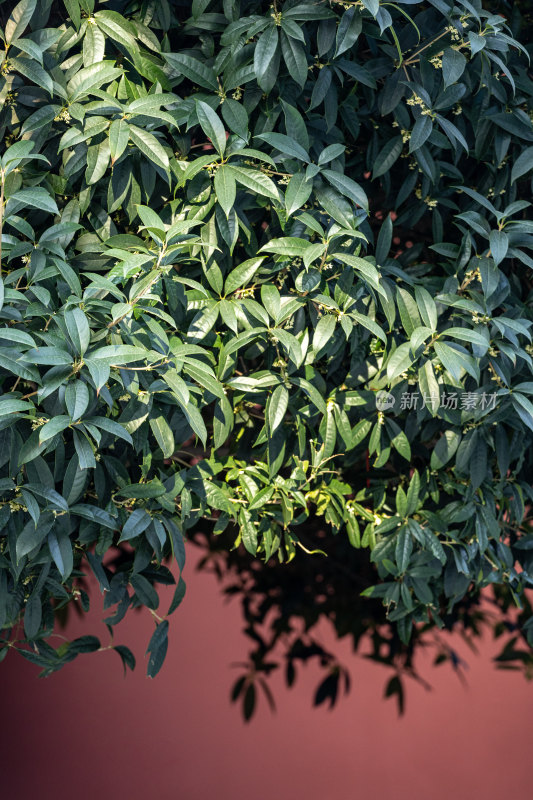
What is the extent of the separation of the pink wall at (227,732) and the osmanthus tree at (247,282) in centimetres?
83

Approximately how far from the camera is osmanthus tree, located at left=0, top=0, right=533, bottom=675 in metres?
1.25

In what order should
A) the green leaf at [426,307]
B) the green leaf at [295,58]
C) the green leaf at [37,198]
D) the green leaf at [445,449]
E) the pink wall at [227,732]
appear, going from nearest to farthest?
the green leaf at [37,198] → the green leaf at [295,58] → the green leaf at [426,307] → the green leaf at [445,449] → the pink wall at [227,732]

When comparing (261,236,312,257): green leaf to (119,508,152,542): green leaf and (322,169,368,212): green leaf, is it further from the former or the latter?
(119,508,152,542): green leaf

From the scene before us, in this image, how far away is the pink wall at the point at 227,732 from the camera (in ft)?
7.68

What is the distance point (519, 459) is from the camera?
1.64 meters

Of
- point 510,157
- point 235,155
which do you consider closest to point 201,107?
point 235,155

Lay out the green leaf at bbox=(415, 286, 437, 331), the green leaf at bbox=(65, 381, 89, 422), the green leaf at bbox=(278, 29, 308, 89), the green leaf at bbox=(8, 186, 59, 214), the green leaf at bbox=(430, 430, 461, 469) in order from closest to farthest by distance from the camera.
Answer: the green leaf at bbox=(65, 381, 89, 422) < the green leaf at bbox=(8, 186, 59, 214) < the green leaf at bbox=(278, 29, 308, 89) < the green leaf at bbox=(415, 286, 437, 331) < the green leaf at bbox=(430, 430, 461, 469)

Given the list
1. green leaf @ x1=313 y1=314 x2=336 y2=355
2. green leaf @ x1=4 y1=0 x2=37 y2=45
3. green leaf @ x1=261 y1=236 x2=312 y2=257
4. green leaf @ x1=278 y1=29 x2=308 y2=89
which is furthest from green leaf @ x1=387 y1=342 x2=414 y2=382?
green leaf @ x1=4 y1=0 x2=37 y2=45

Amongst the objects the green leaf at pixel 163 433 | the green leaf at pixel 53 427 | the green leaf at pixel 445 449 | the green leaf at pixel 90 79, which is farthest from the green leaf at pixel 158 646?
the green leaf at pixel 90 79

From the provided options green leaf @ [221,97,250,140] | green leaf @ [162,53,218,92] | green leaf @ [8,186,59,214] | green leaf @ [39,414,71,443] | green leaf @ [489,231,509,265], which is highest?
green leaf @ [162,53,218,92]

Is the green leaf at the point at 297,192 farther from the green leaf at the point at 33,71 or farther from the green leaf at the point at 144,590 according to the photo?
the green leaf at the point at 144,590

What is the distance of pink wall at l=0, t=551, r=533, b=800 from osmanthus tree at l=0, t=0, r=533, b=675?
0.83m

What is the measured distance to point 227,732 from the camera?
2.40m

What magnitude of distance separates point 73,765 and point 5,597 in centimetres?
125
